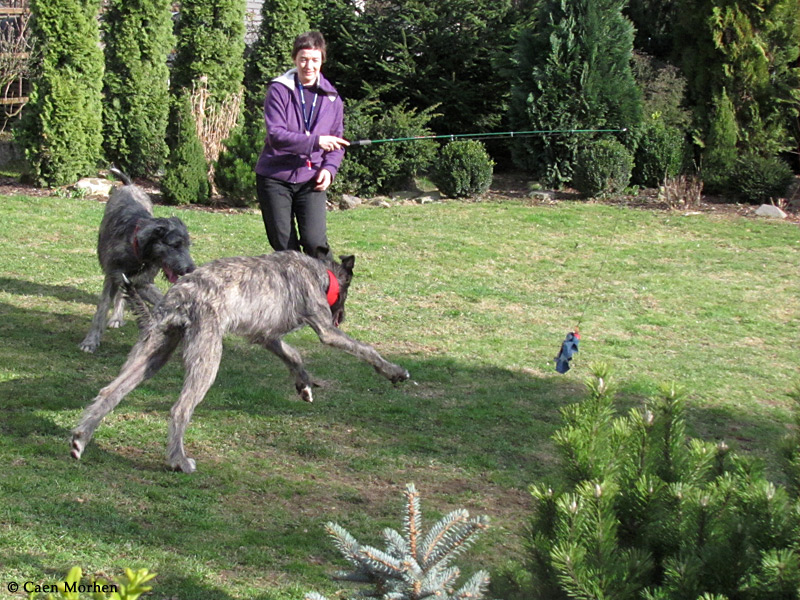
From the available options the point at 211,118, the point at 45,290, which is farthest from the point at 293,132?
the point at 211,118

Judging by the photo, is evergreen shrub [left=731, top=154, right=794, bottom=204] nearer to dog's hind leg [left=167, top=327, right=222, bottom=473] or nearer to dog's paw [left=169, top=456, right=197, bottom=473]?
dog's hind leg [left=167, top=327, right=222, bottom=473]

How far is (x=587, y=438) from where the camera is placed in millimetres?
2662

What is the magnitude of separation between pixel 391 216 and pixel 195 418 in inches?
321

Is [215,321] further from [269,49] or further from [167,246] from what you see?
[269,49]

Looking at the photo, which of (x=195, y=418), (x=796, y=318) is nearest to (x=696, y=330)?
(x=796, y=318)

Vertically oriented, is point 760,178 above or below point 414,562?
above

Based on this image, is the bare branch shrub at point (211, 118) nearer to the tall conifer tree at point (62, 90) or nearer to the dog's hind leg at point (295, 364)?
the tall conifer tree at point (62, 90)

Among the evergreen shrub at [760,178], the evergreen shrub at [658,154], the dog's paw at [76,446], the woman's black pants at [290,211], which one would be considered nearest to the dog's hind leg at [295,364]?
the woman's black pants at [290,211]

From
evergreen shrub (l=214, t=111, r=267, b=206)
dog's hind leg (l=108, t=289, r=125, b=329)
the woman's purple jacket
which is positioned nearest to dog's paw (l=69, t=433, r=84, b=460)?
the woman's purple jacket

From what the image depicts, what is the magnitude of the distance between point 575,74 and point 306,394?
35.3 feet

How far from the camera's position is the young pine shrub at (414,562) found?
2.52m

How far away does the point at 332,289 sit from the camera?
19.4 ft

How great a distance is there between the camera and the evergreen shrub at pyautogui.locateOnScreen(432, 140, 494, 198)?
48.9 feet

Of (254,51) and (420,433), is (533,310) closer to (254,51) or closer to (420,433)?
(420,433)
